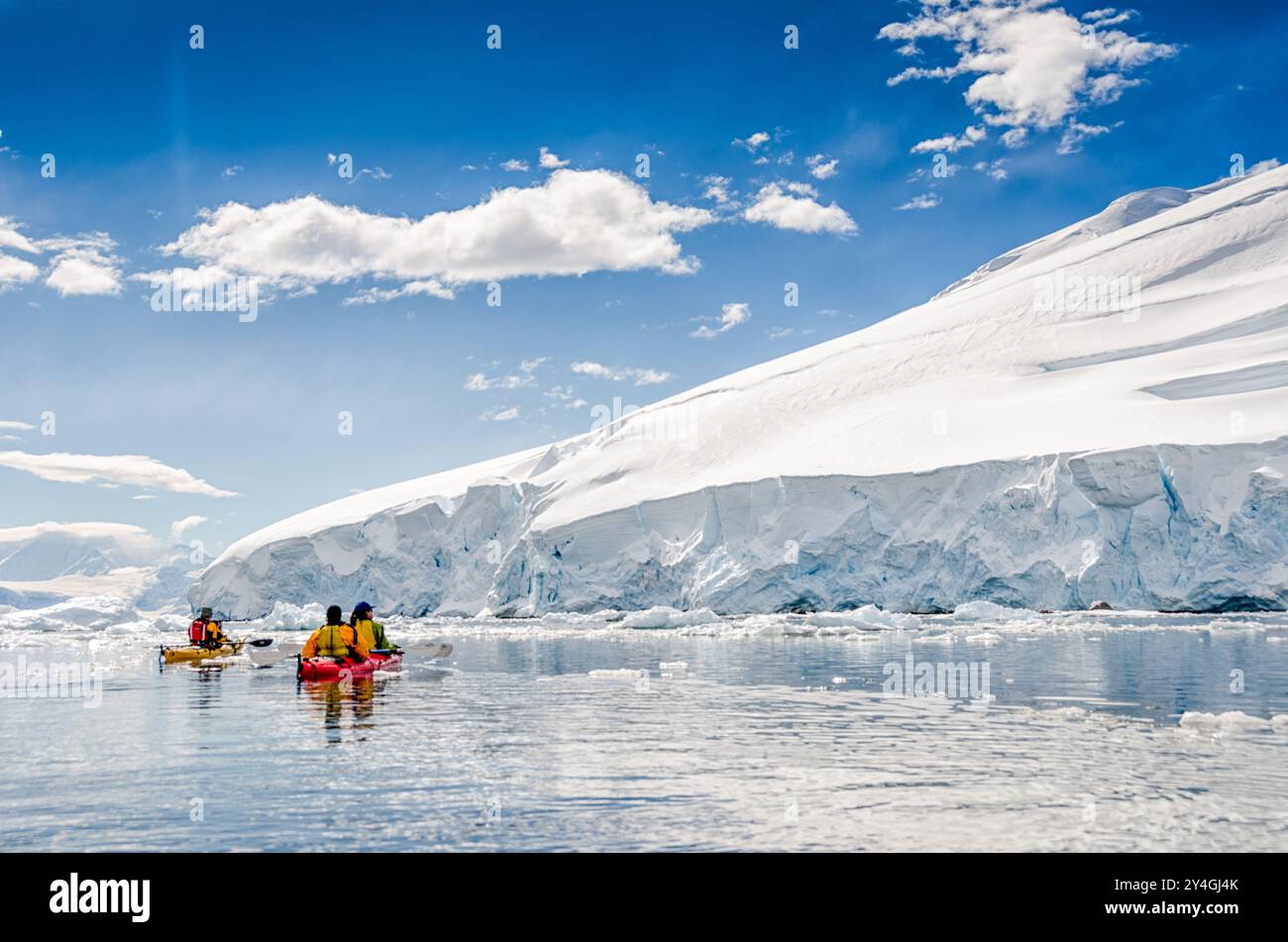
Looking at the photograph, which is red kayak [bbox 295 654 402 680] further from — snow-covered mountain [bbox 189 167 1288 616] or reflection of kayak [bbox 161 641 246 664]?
snow-covered mountain [bbox 189 167 1288 616]

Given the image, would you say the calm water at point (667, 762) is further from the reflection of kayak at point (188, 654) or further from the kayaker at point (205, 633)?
the kayaker at point (205, 633)

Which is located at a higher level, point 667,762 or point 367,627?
point 367,627

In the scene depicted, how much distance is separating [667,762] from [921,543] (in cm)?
2824

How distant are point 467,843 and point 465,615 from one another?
40616 mm

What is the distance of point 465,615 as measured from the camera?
149 ft

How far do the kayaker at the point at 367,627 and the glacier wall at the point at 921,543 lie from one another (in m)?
21.0

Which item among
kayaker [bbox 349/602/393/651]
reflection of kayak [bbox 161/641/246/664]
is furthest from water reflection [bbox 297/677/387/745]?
reflection of kayak [bbox 161/641/246/664]

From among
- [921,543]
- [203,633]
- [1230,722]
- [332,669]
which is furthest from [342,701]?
[921,543]

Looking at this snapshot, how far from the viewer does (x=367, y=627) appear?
1628cm

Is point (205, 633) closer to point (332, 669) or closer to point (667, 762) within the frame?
point (332, 669)

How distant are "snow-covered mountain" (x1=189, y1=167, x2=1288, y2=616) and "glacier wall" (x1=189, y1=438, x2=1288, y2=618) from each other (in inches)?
3.1
